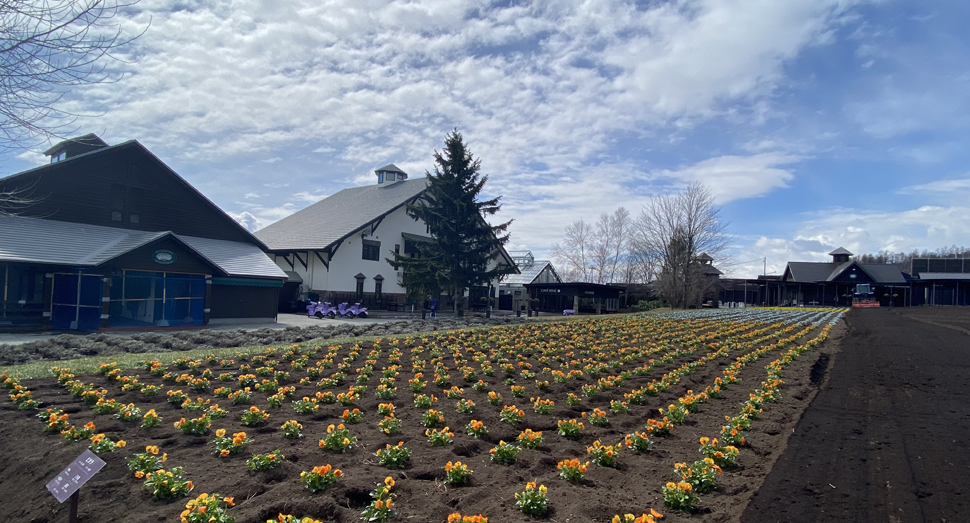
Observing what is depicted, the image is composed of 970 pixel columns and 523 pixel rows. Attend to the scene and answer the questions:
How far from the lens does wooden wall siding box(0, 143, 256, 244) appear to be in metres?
22.8

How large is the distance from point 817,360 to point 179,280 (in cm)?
2447

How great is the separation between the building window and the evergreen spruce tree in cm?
525

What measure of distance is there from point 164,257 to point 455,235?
52.0 ft

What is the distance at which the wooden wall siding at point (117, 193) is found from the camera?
74.8 feet

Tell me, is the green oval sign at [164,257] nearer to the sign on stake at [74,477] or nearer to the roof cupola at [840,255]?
the sign on stake at [74,477]

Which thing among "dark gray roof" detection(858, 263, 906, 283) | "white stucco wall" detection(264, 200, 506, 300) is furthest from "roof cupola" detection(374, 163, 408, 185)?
"dark gray roof" detection(858, 263, 906, 283)

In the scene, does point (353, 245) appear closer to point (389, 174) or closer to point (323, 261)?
point (323, 261)

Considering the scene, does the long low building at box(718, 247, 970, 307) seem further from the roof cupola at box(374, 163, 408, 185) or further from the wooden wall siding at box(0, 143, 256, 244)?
the wooden wall siding at box(0, 143, 256, 244)

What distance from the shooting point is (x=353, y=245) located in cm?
3719

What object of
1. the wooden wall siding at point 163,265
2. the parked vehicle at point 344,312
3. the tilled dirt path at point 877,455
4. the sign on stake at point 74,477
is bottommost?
the parked vehicle at point 344,312

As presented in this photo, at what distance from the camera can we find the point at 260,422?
7152 mm

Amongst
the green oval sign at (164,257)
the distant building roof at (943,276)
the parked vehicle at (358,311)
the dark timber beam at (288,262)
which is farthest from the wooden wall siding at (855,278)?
the green oval sign at (164,257)

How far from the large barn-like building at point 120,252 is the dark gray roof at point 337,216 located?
661 cm

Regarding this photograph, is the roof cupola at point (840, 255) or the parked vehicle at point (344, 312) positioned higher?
the roof cupola at point (840, 255)
